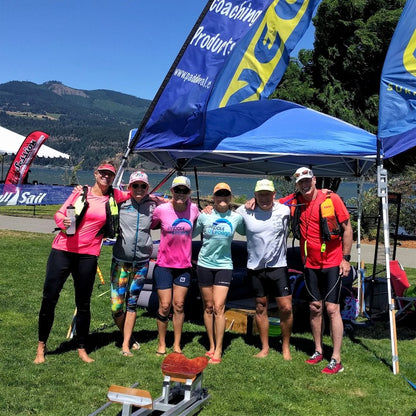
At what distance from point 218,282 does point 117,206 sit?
1330 millimetres

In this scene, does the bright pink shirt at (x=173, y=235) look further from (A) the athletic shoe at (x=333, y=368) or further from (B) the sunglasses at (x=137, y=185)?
(A) the athletic shoe at (x=333, y=368)

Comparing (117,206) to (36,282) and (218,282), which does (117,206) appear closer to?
(218,282)

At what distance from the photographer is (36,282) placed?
8.96 m

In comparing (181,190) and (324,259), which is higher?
(181,190)

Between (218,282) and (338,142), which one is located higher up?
(338,142)

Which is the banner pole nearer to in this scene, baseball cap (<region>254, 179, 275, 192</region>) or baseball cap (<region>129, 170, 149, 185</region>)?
baseball cap (<region>129, 170, 149, 185</region>)

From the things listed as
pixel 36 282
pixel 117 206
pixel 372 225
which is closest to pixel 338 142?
pixel 117 206

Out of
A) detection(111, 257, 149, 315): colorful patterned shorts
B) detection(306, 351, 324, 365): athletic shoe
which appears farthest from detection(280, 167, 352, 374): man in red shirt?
detection(111, 257, 149, 315): colorful patterned shorts

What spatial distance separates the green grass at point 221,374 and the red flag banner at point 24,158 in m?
9.43

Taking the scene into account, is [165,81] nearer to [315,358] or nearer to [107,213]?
[107,213]

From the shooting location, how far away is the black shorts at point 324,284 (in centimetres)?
521

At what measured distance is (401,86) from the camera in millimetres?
5887

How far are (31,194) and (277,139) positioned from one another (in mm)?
5644

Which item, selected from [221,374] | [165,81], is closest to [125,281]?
[221,374]
